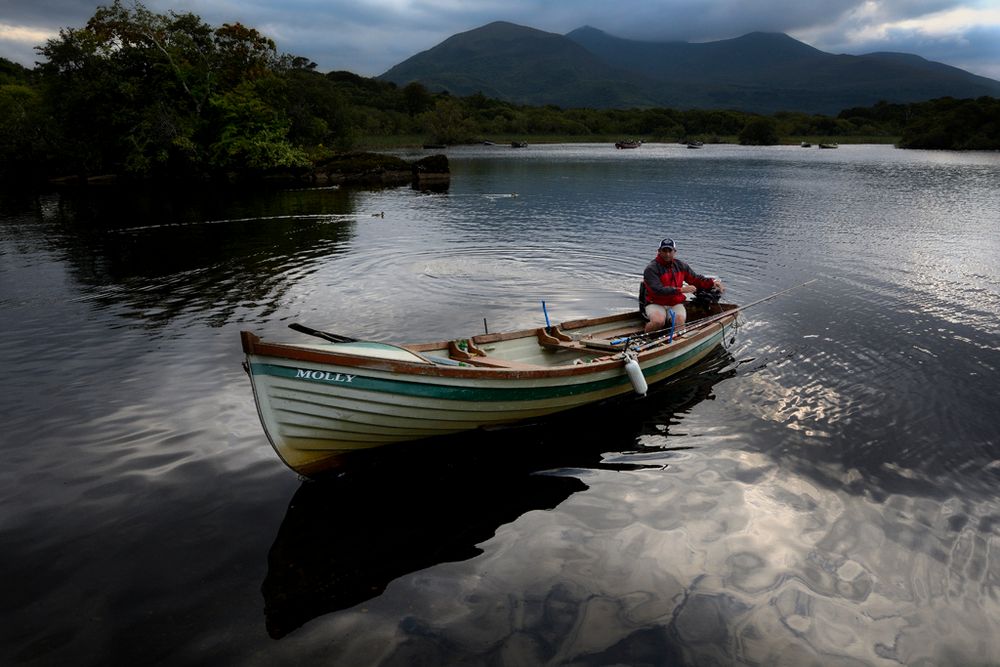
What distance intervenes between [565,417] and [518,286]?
11504mm

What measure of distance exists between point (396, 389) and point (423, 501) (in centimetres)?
196

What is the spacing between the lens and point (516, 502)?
9.45 metres

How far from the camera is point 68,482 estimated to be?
9.54m

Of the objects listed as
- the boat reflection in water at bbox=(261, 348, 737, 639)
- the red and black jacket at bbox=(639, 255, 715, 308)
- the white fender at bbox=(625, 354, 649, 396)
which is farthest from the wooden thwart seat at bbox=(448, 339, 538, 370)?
the red and black jacket at bbox=(639, 255, 715, 308)

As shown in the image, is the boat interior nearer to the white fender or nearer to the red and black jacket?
the white fender

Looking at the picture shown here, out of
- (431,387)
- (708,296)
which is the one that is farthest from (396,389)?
(708,296)

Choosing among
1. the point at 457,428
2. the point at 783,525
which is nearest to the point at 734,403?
the point at 783,525

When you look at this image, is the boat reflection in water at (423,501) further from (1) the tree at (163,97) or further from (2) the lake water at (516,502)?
(1) the tree at (163,97)

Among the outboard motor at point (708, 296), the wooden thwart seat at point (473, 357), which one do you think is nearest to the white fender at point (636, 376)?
the wooden thwart seat at point (473, 357)

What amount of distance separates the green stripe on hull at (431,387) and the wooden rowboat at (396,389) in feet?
0.05

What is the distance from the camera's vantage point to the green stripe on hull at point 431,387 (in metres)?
8.19

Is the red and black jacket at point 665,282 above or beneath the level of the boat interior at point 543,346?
above

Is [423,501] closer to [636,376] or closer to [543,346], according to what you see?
[636,376]

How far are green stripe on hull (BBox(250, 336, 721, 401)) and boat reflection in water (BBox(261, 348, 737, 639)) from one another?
914 mm
